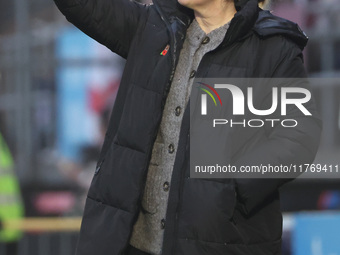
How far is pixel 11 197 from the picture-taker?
6.18m

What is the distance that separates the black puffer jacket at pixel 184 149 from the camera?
7.58 ft

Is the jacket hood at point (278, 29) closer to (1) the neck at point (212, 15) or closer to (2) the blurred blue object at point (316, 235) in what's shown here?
(1) the neck at point (212, 15)

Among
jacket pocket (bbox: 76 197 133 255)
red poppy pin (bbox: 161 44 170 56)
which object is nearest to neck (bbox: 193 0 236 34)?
red poppy pin (bbox: 161 44 170 56)

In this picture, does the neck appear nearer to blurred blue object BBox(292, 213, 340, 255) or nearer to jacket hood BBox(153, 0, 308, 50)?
jacket hood BBox(153, 0, 308, 50)

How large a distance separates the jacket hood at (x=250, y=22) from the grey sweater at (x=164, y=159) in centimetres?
8

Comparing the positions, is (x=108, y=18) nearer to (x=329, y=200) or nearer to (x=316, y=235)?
(x=316, y=235)

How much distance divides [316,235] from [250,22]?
2.62 m

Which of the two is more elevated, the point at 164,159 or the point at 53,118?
the point at 53,118

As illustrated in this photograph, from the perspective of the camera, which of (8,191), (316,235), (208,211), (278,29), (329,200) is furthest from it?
(329,200)

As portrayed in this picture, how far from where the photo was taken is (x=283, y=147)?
2354mm

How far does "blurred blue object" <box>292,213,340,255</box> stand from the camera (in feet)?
15.5

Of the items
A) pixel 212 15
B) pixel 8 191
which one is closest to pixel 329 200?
pixel 8 191

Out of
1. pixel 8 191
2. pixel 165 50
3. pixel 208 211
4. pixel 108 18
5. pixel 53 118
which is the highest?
pixel 53 118

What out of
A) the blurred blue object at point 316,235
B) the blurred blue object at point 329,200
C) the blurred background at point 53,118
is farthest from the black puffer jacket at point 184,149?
the blurred blue object at point 329,200
